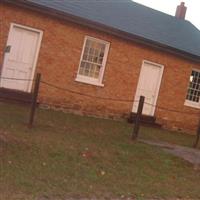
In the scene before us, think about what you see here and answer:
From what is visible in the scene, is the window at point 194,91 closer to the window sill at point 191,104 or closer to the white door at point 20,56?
the window sill at point 191,104

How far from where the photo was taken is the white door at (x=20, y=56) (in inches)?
762

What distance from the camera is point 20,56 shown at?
19.6 m

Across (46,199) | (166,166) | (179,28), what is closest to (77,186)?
(46,199)

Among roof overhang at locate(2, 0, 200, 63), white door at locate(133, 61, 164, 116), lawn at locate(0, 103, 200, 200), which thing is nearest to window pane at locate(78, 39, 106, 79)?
roof overhang at locate(2, 0, 200, 63)

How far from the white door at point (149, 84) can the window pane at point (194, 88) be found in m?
1.93

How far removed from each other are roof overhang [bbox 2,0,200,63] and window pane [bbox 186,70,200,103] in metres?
0.74

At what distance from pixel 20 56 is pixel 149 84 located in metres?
6.12

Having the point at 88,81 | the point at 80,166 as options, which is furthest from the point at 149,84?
the point at 80,166

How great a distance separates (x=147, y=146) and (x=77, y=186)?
18.2 ft

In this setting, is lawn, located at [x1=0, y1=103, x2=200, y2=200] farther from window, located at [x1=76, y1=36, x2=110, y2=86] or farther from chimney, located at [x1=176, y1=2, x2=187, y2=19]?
chimney, located at [x1=176, y1=2, x2=187, y2=19]

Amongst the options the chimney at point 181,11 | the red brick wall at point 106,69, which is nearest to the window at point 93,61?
the red brick wall at point 106,69

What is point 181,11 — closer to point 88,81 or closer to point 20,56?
point 88,81

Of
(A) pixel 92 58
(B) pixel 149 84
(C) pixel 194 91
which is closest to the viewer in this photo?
(A) pixel 92 58

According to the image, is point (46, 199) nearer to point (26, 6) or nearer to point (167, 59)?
point (26, 6)
